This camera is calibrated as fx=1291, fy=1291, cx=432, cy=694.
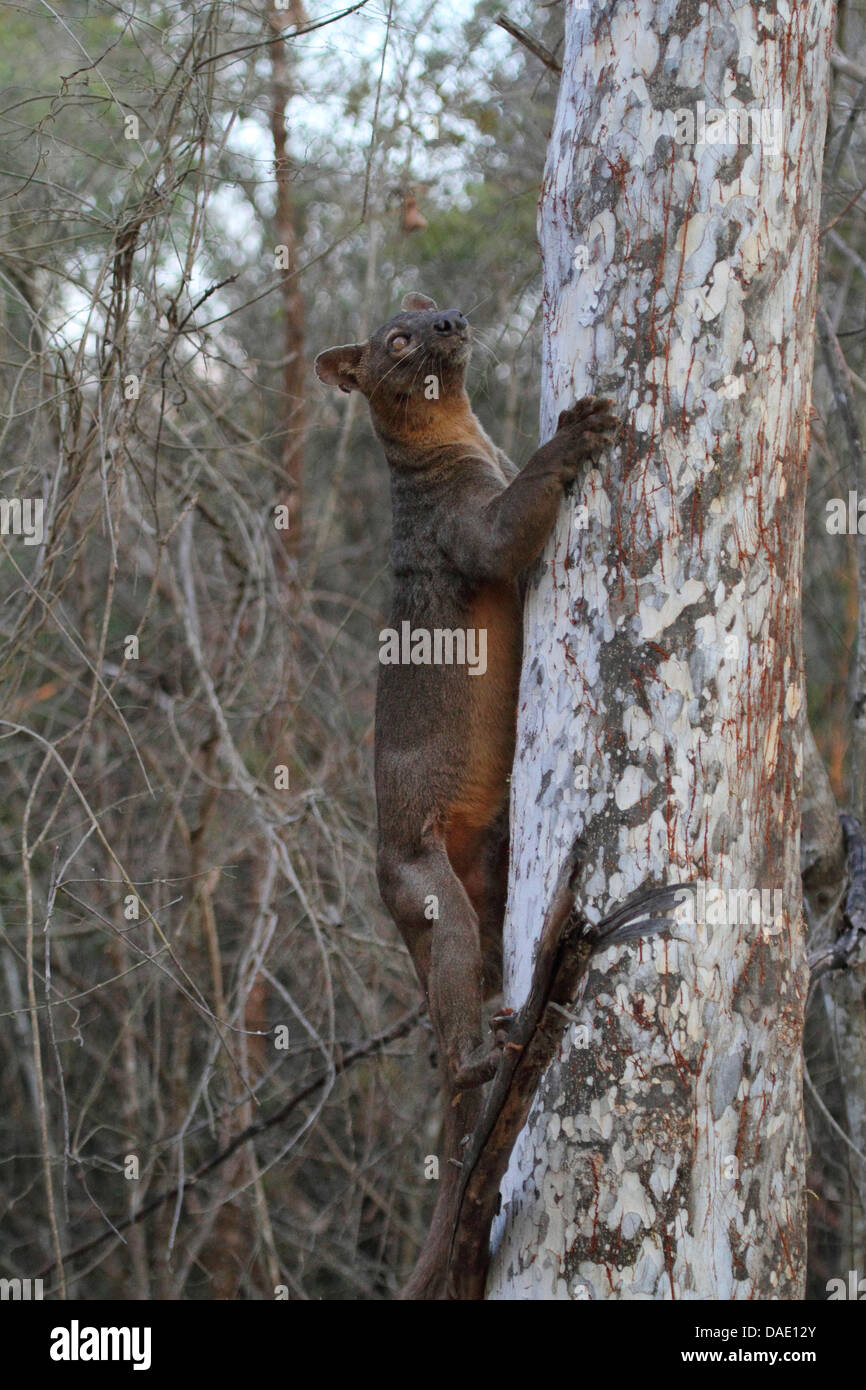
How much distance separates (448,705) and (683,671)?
154cm

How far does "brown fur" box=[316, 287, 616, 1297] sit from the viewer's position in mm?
3818

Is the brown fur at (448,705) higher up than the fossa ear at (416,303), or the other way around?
the fossa ear at (416,303)

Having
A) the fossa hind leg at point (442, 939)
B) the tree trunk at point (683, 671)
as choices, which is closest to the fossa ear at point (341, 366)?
the fossa hind leg at point (442, 939)

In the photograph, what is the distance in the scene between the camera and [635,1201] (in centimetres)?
285

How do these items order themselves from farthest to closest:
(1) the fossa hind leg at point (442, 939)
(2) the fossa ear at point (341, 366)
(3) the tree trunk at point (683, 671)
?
(2) the fossa ear at point (341, 366) → (1) the fossa hind leg at point (442, 939) → (3) the tree trunk at point (683, 671)

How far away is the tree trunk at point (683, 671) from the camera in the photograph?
2.88 meters

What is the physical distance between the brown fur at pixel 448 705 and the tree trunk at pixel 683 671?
0.52 m

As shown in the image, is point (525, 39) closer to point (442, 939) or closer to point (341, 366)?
point (341, 366)

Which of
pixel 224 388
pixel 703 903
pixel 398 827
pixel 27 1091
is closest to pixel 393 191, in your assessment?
pixel 224 388

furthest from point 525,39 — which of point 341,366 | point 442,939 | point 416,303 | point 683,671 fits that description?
point 442,939

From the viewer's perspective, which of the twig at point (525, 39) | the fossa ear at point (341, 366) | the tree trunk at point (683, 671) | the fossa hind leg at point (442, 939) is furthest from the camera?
the fossa ear at point (341, 366)

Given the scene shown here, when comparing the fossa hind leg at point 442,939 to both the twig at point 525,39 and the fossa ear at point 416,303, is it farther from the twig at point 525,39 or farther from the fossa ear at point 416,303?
the twig at point 525,39

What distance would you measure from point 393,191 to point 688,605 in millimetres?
4119

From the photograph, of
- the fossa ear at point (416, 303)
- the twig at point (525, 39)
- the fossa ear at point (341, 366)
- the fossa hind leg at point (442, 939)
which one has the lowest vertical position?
the fossa hind leg at point (442, 939)
